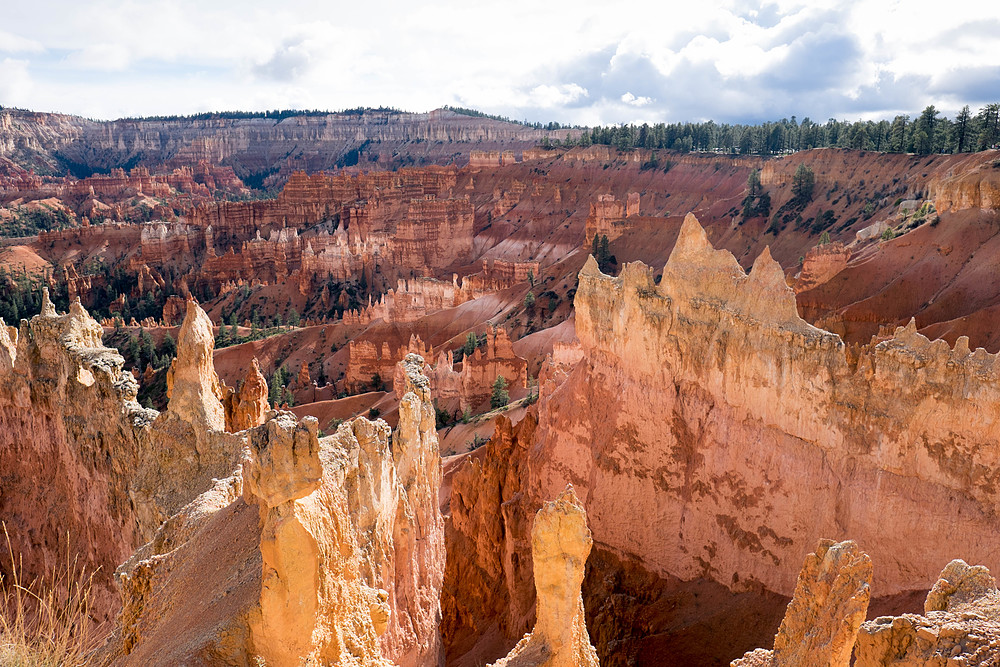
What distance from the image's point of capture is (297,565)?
8.10 metres

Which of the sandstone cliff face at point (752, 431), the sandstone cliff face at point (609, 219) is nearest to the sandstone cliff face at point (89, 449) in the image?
the sandstone cliff face at point (752, 431)

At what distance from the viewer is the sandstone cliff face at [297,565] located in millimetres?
8102

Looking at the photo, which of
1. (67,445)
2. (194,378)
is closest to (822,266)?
(194,378)

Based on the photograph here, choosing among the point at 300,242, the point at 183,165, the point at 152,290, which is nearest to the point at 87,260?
the point at 152,290

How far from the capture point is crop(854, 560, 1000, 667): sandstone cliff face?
6.84 metres

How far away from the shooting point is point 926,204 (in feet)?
149

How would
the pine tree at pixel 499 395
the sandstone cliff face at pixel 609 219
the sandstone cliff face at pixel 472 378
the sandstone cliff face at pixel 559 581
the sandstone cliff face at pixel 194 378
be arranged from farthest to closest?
the sandstone cliff face at pixel 609 219 < the sandstone cliff face at pixel 472 378 < the pine tree at pixel 499 395 < the sandstone cliff face at pixel 194 378 < the sandstone cliff face at pixel 559 581

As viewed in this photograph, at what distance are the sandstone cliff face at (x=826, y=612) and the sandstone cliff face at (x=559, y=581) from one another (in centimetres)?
214

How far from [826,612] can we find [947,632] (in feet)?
5.51

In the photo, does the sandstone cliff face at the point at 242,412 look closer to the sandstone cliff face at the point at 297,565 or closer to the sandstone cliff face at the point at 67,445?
the sandstone cliff face at the point at 67,445

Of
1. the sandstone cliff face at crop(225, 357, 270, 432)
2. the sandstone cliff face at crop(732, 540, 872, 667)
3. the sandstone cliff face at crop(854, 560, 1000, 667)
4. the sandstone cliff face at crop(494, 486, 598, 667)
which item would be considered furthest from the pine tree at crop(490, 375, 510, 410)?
the sandstone cliff face at crop(854, 560, 1000, 667)

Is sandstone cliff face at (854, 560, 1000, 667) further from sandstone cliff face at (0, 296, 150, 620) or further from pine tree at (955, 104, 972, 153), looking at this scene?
pine tree at (955, 104, 972, 153)

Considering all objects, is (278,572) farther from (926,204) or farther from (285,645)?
(926,204)

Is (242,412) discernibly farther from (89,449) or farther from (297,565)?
(297,565)
